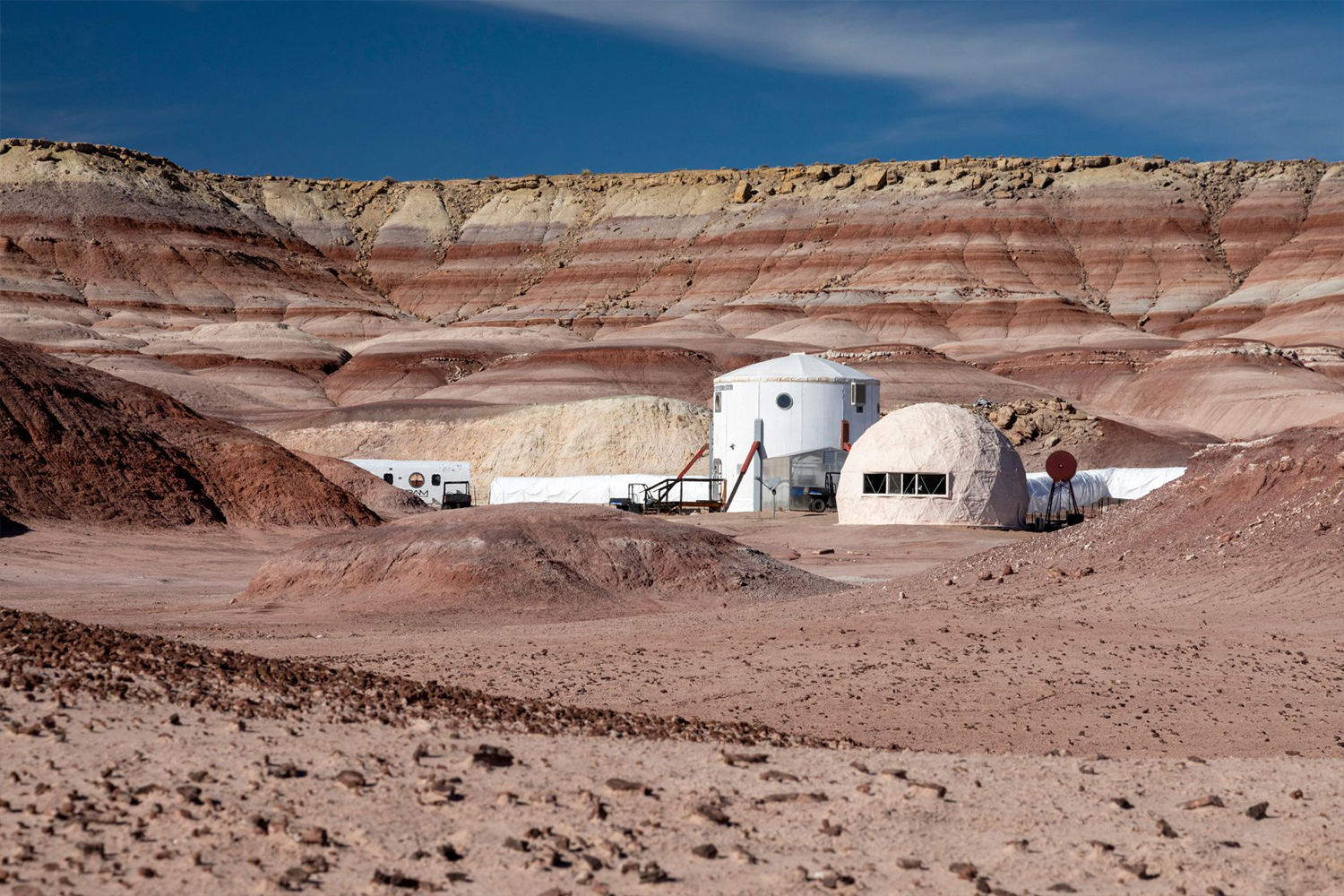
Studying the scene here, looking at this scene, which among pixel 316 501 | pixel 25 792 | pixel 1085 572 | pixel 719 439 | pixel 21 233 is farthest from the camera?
pixel 21 233

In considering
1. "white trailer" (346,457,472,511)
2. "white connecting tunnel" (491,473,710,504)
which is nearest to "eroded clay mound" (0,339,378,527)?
"white trailer" (346,457,472,511)

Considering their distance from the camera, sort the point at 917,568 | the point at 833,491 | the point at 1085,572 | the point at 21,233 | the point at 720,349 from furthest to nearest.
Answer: the point at 21,233
the point at 720,349
the point at 833,491
the point at 917,568
the point at 1085,572

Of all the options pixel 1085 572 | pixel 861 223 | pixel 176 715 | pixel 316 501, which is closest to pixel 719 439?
pixel 316 501

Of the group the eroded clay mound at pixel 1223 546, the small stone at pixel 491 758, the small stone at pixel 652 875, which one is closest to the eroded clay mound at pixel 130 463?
the eroded clay mound at pixel 1223 546

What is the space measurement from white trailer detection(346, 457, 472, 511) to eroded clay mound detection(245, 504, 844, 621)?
29833 millimetres

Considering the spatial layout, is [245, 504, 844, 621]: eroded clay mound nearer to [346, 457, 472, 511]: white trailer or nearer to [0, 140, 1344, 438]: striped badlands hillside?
[346, 457, 472, 511]: white trailer

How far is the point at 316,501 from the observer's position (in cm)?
3919

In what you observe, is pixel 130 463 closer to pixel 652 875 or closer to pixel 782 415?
pixel 782 415

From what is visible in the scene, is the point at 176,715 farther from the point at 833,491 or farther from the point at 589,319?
the point at 589,319

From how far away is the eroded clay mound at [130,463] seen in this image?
1380 inches

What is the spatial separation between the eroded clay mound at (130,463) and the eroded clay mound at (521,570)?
12238 mm

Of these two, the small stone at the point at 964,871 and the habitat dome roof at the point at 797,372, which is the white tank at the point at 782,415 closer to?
the habitat dome roof at the point at 797,372

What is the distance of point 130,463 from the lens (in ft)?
122

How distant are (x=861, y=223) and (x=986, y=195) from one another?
40.4ft
